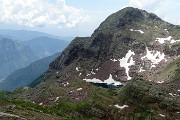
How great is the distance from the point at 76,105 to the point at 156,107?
33691 mm

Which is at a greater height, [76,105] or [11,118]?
[11,118]

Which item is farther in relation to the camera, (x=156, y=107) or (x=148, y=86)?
(x=148, y=86)

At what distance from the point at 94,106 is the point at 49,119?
49370 millimetres

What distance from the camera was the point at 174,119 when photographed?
13238 centimetres

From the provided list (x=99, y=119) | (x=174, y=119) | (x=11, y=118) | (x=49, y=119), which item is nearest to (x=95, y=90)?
(x=99, y=119)

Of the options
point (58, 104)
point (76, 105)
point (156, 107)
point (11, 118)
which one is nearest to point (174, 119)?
point (156, 107)

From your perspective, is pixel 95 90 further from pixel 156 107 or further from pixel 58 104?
pixel 156 107

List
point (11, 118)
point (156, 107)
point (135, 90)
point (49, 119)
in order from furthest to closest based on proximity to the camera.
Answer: point (135, 90) < point (156, 107) < point (49, 119) < point (11, 118)

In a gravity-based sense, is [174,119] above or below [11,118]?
below

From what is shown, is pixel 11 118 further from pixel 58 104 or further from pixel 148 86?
pixel 148 86

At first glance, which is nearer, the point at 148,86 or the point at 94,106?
the point at 94,106

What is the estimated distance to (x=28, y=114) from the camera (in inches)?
3733

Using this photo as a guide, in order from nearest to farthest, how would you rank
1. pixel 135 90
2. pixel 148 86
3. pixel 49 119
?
pixel 49 119
pixel 135 90
pixel 148 86

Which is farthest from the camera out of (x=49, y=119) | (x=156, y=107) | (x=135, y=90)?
(x=135, y=90)
